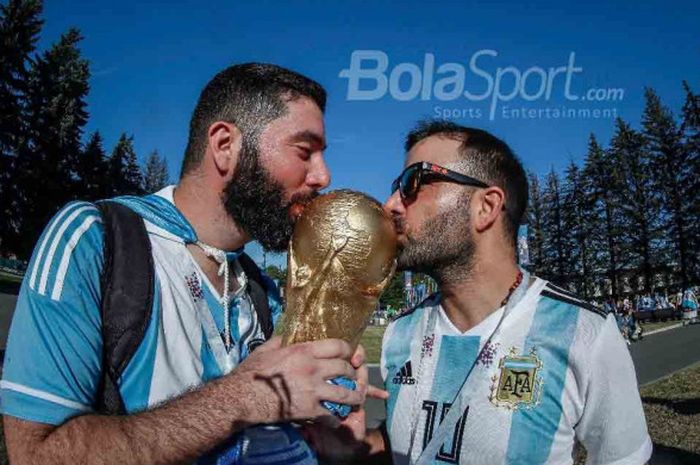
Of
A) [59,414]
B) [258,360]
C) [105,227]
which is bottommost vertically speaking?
[59,414]

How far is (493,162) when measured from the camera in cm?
320

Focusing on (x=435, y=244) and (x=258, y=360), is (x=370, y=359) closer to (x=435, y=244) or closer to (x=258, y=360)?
(x=435, y=244)

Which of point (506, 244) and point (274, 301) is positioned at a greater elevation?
point (506, 244)

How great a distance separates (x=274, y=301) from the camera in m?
3.03

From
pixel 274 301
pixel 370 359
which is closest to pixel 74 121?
pixel 370 359

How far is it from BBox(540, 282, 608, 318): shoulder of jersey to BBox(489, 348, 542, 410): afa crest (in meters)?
0.33

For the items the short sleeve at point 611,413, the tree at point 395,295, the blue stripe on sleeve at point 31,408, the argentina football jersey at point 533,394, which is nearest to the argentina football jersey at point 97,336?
the blue stripe on sleeve at point 31,408

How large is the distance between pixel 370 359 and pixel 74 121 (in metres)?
28.4

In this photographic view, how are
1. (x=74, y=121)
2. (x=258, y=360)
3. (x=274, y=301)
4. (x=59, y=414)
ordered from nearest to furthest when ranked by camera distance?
(x=59, y=414), (x=258, y=360), (x=274, y=301), (x=74, y=121)

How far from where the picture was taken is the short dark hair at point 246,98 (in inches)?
99.0

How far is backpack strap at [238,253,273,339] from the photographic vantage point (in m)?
2.76

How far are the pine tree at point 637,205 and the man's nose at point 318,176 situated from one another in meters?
55.4

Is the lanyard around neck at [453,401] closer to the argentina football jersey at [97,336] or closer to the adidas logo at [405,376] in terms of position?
the adidas logo at [405,376]

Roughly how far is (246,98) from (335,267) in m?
1.06
